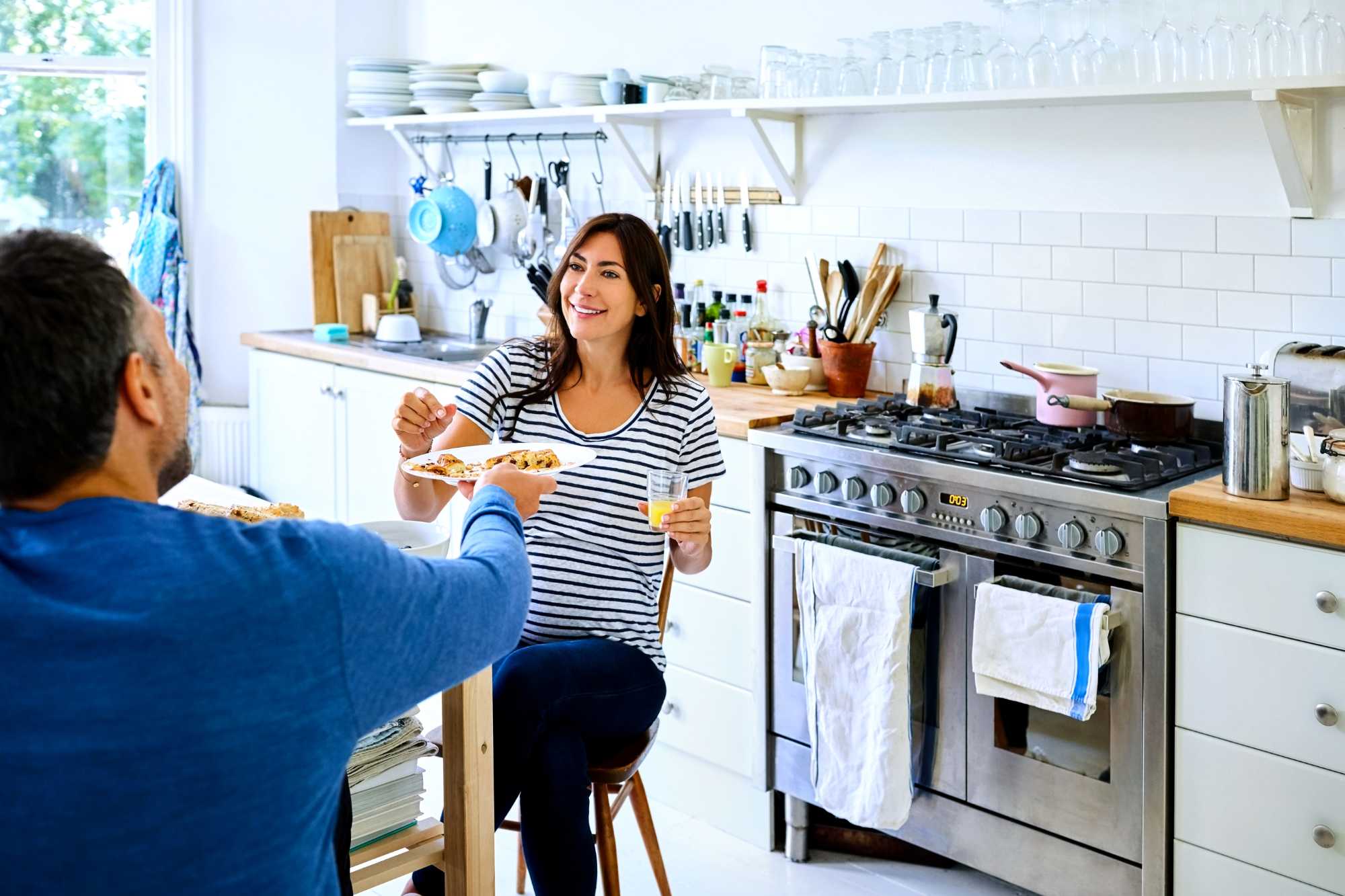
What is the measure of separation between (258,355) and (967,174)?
116 inches

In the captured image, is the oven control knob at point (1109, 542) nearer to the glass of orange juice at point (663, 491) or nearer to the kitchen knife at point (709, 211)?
the glass of orange juice at point (663, 491)

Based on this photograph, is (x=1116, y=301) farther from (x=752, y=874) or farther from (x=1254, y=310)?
(x=752, y=874)

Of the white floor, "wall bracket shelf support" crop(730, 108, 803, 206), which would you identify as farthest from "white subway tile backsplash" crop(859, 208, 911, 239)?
the white floor

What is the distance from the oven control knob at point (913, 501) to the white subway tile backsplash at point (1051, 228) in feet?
2.83

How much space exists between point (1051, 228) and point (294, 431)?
296 centimetres

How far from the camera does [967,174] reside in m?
3.48

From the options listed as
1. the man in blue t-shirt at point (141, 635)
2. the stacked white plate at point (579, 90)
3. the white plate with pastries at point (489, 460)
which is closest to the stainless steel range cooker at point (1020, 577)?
the white plate with pastries at point (489, 460)

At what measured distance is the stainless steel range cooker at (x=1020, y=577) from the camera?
2.56 m

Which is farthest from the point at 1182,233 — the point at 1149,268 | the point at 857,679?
the point at 857,679

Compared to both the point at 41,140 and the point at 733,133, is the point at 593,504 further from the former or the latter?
the point at 41,140

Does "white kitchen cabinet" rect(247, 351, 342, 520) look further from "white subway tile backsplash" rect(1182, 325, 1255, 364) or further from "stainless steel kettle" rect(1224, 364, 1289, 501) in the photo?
"stainless steel kettle" rect(1224, 364, 1289, 501)

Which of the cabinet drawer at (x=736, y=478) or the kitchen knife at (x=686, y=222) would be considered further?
the kitchen knife at (x=686, y=222)

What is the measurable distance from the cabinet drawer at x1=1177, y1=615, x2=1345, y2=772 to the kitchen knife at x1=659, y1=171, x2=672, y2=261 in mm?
2253

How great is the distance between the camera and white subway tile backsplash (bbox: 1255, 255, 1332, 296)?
9.39 feet
